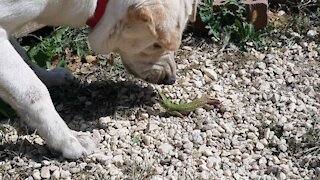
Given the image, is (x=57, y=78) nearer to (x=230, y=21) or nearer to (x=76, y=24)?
(x=76, y=24)

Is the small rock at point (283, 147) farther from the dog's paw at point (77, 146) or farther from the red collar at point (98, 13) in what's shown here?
the red collar at point (98, 13)

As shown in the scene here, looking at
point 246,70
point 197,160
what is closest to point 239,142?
point 197,160

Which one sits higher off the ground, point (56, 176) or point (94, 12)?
point (94, 12)

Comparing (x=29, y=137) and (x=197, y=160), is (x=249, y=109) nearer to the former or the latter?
(x=197, y=160)

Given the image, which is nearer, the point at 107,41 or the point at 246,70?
the point at 107,41

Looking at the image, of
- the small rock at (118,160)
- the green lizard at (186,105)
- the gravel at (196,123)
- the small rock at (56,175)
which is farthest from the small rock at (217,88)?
the small rock at (56,175)

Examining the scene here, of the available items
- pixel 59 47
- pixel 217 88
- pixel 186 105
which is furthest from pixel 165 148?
pixel 59 47
